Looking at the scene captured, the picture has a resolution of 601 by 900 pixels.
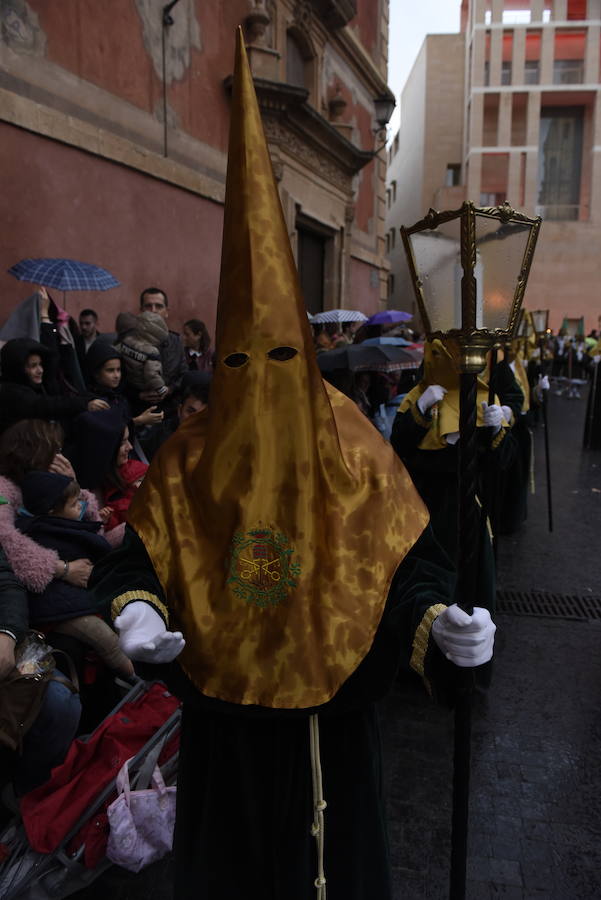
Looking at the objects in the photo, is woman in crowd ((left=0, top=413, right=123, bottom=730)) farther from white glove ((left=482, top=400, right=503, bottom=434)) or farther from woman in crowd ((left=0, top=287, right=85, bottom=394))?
white glove ((left=482, top=400, right=503, bottom=434))

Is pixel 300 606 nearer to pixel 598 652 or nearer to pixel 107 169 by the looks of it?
pixel 598 652

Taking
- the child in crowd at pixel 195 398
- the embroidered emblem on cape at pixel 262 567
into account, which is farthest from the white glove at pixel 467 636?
the child in crowd at pixel 195 398

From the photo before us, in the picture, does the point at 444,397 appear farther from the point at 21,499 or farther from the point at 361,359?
the point at 361,359

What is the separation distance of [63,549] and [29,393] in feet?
4.28

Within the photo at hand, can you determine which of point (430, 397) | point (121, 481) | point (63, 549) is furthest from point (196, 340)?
point (63, 549)

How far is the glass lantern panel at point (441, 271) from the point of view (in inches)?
64.2

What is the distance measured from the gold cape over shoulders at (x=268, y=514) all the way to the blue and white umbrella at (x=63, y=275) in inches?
162

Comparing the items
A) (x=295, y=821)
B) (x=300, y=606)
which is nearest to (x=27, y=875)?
(x=295, y=821)

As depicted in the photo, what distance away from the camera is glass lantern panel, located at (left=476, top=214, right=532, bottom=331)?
157cm

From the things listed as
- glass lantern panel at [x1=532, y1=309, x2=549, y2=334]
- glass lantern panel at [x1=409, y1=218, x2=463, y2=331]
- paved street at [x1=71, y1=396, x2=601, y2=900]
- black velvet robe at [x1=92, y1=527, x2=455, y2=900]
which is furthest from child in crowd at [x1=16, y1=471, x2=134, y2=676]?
glass lantern panel at [x1=532, y1=309, x2=549, y2=334]

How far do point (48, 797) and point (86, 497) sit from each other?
139cm

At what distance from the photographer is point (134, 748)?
8.89 feet

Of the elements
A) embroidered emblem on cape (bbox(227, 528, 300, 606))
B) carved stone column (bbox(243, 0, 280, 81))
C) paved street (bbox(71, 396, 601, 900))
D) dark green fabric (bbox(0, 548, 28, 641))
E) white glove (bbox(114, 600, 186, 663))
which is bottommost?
paved street (bbox(71, 396, 601, 900))

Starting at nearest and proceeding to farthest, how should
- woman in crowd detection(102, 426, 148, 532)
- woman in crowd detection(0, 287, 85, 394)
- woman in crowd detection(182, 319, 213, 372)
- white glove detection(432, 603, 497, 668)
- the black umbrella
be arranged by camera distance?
1. white glove detection(432, 603, 497, 668)
2. woman in crowd detection(102, 426, 148, 532)
3. woman in crowd detection(0, 287, 85, 394)
4. the black umbrella
5. woman in crowd detection(182, 319, 213, 372)
